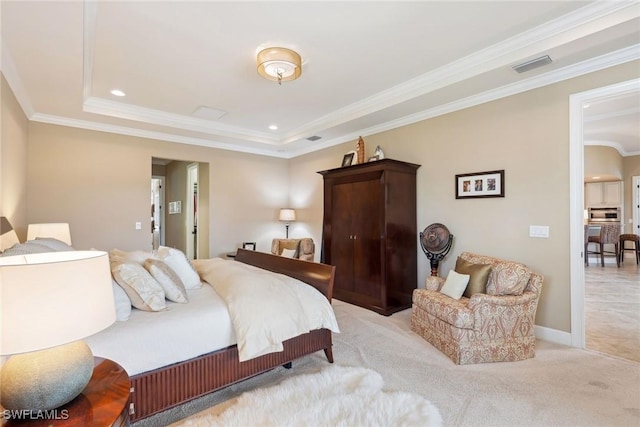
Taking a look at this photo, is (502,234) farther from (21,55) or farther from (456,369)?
(21,55)

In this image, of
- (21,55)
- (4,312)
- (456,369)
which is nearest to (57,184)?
(21,55)

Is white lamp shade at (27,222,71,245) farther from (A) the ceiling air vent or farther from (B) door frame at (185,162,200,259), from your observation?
(A) the ceiling air vent

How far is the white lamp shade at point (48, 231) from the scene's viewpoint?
322 centimetres

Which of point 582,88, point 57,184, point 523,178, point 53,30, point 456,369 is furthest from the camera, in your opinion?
point 57,184

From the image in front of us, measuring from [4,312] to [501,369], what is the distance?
304 cm

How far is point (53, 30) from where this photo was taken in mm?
2203

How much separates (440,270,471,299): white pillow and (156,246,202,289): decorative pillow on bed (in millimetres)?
2386

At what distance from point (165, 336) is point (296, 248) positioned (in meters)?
3.56

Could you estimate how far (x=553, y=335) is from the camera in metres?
2.96

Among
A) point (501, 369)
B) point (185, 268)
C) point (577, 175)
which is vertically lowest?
point (501, 369)

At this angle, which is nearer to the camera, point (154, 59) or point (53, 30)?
point (53, 30)

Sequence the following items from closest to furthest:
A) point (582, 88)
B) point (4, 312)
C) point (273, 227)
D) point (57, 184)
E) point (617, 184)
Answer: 1. point (4, 312)
2. point (582, 88)
3. point (57, 184)
4. point (273, 227)
5. point (617, 184)

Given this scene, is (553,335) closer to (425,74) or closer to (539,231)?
(539,231)

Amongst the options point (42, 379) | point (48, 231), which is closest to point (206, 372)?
point (42, 379)
